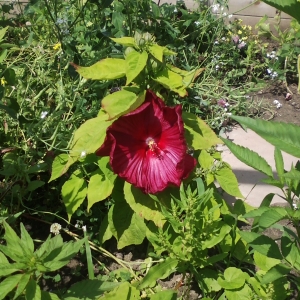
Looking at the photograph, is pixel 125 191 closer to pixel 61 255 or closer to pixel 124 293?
pixel 124 293

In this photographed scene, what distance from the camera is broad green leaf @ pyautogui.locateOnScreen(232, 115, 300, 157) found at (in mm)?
673

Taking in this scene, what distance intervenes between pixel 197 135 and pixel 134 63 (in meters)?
0.31

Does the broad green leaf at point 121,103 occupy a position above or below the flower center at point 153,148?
above

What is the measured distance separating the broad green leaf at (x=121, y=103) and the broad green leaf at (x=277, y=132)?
82 centimetres

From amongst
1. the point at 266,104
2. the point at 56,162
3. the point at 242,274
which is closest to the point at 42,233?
the point at 56,162

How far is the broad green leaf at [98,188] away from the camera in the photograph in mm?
1604

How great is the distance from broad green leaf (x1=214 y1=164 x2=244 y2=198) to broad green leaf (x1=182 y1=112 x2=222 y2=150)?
111 millimetres

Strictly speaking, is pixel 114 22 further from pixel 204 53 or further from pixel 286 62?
pixel 286 62

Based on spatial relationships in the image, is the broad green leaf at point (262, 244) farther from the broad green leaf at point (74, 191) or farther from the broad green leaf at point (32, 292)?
the broad green leaf at point (74, 191)

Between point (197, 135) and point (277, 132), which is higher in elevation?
point (277, 132)

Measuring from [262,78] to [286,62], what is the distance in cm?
15

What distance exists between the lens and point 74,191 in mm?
1730

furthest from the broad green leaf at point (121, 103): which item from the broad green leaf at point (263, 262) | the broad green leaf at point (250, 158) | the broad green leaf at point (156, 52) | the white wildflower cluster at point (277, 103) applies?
the white wildflower cluster at point (277, 103)

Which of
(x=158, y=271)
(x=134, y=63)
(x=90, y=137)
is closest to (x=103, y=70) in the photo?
(x=134, y=63)
